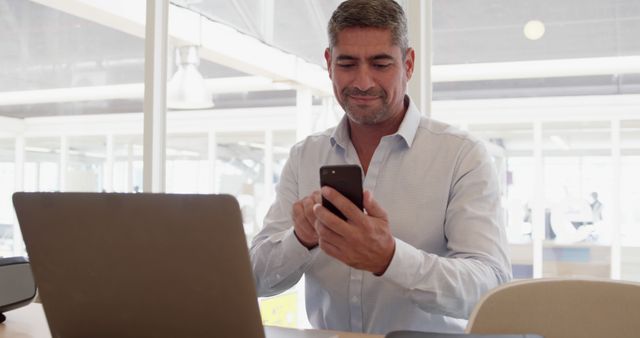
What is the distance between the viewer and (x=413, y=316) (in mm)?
1699

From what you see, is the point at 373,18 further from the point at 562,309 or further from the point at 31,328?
the point at 31,328

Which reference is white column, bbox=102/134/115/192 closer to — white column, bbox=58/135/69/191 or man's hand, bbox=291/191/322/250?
white column, bbox=58/135/69/191

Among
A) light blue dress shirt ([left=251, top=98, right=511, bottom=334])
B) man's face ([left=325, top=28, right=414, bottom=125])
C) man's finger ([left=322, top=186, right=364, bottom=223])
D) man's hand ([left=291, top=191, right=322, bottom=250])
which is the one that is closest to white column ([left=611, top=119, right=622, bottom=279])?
light blue dress shirt ([left=251, top=98, right=511, bottom=334])

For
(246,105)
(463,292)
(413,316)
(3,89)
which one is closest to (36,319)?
(413,316)

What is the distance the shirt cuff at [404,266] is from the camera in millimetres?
1406

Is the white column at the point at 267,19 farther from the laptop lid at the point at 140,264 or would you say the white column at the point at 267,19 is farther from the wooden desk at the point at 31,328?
the laptop lid at the point at 140,264

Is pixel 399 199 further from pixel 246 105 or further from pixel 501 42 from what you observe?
pixel 246 105

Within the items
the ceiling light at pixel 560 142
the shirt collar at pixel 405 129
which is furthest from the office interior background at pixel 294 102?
the shirt collar at pixel 405 129

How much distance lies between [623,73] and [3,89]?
339 cm

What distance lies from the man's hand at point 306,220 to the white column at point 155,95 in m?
1.93

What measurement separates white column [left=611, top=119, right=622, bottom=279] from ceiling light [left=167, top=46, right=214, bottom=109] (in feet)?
6.14

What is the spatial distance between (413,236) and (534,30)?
1234mm

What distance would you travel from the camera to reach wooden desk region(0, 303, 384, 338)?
4.59 feet

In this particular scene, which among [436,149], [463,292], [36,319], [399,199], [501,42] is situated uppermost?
[501,42]
